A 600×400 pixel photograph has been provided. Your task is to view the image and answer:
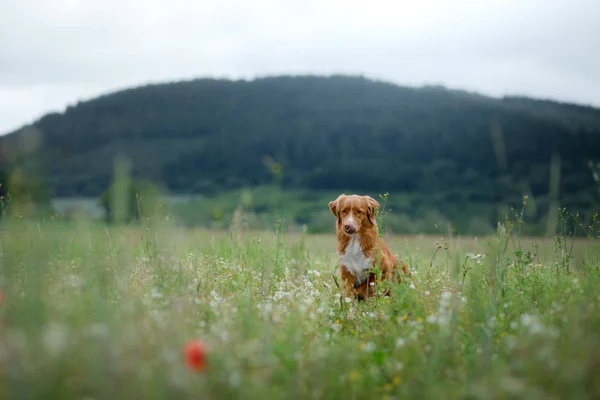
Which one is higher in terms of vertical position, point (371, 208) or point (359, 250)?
point (371, 208)

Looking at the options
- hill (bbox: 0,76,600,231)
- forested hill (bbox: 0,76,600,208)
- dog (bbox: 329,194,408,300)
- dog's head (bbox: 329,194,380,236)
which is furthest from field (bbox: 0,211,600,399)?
forested hill (bbox: 0,76,600,208)

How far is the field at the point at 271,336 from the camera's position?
288 centimetres

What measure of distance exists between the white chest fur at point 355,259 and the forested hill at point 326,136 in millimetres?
43210

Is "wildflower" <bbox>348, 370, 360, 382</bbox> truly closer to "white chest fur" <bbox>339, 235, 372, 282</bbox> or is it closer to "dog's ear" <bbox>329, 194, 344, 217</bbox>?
"white chest fur" <bbox>339, 235, 372, 282</bbox>

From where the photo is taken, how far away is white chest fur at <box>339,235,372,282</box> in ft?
23.2

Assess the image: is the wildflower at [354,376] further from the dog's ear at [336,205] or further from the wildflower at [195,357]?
the dog's ear at [336,205]

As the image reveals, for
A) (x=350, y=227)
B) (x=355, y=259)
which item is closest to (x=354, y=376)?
(x=350, y=227)

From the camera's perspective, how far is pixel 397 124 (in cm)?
7294

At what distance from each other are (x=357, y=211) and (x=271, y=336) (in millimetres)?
3496

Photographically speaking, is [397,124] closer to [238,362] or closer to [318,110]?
[318,110]

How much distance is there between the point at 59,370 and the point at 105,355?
315 millimetres

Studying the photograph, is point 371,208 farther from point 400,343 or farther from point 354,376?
point 354,376

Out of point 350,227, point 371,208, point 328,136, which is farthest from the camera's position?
point 328,136

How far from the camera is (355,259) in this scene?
280 inches
